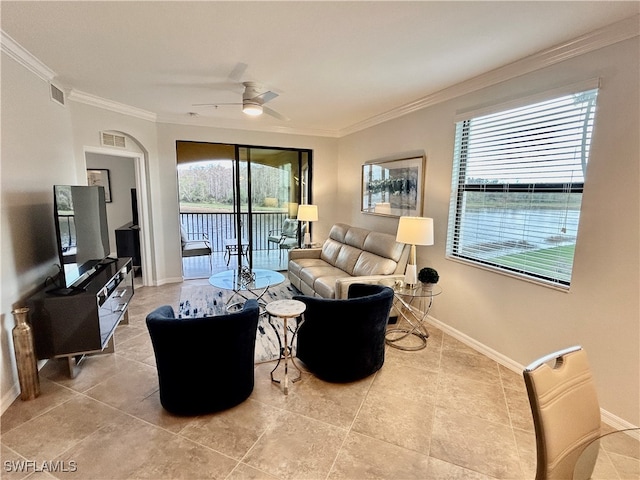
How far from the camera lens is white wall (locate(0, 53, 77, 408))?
2.35 meters

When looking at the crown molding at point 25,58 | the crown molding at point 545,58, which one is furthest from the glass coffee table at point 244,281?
the crown molding at point 545,58

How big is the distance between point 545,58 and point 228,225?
5.11 meters

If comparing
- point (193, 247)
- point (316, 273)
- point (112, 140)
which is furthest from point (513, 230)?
point (112, 140)

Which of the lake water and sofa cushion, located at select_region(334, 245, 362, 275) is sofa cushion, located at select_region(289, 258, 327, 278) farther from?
the lake water

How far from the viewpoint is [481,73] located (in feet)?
9.78

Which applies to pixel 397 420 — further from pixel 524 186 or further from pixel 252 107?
pixel 252 107

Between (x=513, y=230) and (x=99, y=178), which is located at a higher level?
(x=99, y=178)

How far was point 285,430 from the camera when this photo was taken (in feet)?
6.91

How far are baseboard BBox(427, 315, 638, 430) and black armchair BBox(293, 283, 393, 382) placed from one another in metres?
1.18

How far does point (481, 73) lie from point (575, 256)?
6.01 ft

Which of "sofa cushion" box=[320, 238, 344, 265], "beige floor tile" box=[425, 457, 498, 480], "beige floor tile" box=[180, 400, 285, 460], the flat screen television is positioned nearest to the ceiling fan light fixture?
the flat screen television

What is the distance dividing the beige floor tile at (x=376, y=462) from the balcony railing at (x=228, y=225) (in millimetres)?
4397

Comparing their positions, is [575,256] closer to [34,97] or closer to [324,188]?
[324,188]

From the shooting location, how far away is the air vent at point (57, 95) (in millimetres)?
3258
